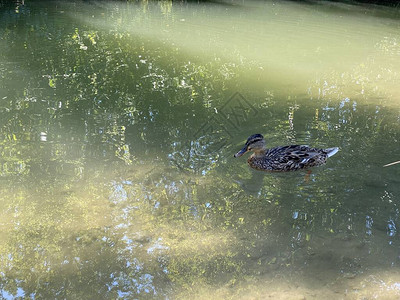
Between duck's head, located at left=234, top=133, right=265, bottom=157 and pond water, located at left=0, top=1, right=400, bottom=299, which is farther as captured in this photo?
duck's head, located at left=234, top=133, right=265, bottom=157

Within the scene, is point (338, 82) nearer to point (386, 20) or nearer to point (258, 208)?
point (258, 208)

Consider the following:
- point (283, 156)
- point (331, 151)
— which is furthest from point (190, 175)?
point (331, 151)

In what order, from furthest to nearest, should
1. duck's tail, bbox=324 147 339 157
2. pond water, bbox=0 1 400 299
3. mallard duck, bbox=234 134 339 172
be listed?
duck's tail, bbox=324 147 339 157 < mallard duck, bbox=234 134 339 172 < pond water, bbox=0 1 400 299

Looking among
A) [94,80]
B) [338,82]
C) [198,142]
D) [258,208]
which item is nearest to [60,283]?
[258,208]

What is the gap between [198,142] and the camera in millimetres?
5676

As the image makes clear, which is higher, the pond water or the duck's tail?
the duck's tail

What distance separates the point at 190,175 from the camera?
487cm

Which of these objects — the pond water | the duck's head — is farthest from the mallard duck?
the pond water

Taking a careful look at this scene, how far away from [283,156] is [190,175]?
1.21 metres

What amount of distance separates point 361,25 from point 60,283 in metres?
13.4

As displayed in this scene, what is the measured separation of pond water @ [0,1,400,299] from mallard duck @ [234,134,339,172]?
135 mm

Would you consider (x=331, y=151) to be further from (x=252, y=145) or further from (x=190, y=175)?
(x=190, y=175)

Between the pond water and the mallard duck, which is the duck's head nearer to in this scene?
the mallard duck

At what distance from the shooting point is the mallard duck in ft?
16.8
